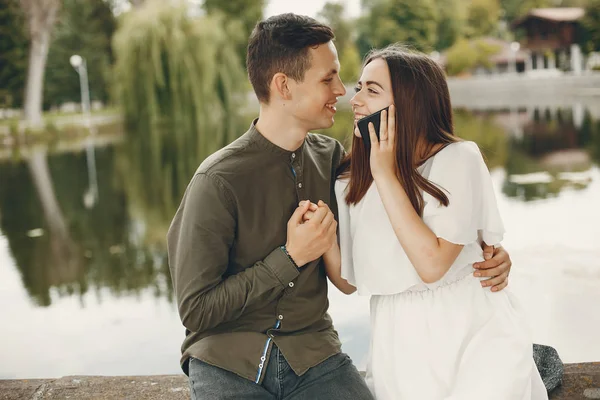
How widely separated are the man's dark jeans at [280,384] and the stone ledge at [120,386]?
42cm

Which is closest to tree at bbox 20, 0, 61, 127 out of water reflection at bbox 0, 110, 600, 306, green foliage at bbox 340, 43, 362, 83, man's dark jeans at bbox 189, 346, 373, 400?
water reflection at bbox 0, 110, 600, 306

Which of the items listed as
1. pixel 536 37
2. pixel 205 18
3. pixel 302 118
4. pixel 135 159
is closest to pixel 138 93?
pixel 205 18

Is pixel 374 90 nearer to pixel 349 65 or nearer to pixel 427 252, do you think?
pixel 427 252

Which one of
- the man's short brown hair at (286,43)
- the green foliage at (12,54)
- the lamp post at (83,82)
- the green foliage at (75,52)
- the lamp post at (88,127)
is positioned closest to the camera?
the man's short brown hair at (286,43)

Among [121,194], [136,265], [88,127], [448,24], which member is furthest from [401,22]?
[136,265]

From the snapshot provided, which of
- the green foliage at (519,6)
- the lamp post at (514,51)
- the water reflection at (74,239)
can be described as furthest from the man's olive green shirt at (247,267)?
the green foliage at (519,6)

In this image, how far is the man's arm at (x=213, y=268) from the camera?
142cm

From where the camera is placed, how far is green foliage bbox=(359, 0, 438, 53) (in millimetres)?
36094

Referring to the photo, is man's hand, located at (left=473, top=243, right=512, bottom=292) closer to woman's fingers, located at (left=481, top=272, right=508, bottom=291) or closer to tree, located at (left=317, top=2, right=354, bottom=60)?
woman's fingers, located at (left=481, top=272, right=508, bottom=291)

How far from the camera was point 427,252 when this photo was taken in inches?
54.2

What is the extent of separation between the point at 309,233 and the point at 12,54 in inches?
A: 903

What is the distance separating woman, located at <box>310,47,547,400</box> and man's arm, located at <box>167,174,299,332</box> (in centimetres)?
20

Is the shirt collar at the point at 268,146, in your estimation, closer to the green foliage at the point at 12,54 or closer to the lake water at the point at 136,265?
the lake water at the point at 136,265

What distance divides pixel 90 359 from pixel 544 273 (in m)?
2.68
